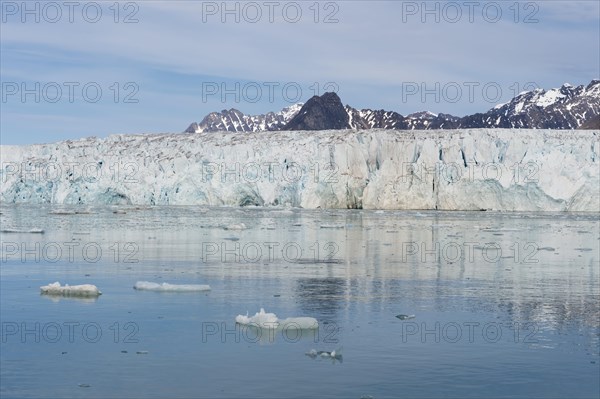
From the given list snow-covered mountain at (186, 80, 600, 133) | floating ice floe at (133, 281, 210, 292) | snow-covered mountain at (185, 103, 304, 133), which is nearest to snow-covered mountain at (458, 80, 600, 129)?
snow-covered mountain at (186, 80, 600, 133)

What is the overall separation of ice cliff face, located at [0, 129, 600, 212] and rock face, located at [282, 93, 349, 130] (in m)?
74.2

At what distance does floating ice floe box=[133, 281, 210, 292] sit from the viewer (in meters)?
10.5

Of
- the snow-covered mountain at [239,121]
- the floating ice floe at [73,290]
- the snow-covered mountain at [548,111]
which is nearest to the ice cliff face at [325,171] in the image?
the floating ice floe at [73,290]

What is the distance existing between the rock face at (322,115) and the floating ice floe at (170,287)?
360ft

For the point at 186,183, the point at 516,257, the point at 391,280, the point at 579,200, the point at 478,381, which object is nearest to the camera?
the point at 478,381

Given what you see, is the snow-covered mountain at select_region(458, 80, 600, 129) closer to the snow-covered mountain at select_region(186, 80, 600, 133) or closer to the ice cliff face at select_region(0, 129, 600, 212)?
the snow-covered mountain at select_region(186, 80, 600, 133)

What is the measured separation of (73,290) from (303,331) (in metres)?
3.51

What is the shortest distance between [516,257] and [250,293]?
7841 millimetres

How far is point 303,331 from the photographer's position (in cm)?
798

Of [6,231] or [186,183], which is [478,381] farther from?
[186,183]

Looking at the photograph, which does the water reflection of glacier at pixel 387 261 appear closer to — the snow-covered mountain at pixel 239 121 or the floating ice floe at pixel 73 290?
the floating ice floe at pixel 73 290

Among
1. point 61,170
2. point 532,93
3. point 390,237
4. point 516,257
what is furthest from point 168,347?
point 532,93

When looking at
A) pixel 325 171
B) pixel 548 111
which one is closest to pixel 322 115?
pixel 548 111

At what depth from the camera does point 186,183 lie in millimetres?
43469
